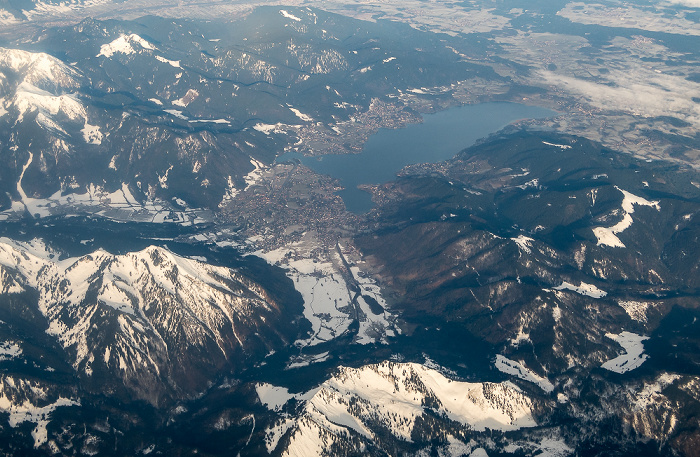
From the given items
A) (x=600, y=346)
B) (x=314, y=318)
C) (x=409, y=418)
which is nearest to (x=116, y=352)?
(x=314, y=318)

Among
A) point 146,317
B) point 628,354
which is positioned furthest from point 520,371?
point 146,317

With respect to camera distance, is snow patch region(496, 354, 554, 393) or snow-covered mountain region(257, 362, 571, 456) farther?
snow patch region(496, 354, 554, 393)

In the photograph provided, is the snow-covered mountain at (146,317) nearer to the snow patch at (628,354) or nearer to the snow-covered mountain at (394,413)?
the snow-covered mountain at (394,413)

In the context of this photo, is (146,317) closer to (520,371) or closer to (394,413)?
(394,413)

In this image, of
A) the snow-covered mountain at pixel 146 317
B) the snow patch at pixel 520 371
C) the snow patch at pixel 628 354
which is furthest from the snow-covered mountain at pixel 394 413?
the snow patch at pixel 628 354

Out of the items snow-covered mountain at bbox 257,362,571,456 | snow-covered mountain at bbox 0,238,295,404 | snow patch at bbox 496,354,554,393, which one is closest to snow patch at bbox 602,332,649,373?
snow patch at bbox 496,354,554,393

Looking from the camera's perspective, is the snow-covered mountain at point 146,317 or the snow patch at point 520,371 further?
the snow patch at point 520,371

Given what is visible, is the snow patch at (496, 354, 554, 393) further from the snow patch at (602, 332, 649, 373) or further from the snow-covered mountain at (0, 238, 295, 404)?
the snow-covered mountain at (0, 238, 295, 404)

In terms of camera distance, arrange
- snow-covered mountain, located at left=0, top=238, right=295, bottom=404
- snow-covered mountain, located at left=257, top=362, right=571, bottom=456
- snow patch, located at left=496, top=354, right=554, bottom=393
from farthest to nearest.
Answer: snow patch, located at left=496, top=354, right=554, bottom=393 → snow-covered mountain, located at left=0, top=238, right=295, bottom=404 → snow-covered mountain, located at left=257, top=362, right=571, bottom=456
